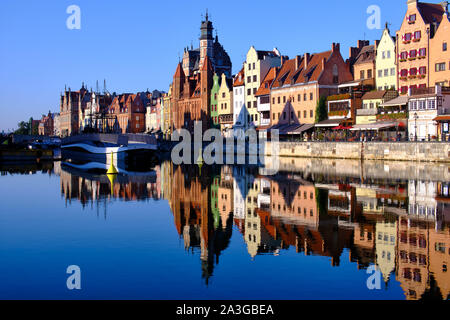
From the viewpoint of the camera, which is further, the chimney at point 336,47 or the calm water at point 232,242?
the chimney at point 336,47

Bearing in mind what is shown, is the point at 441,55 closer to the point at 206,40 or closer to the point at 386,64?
the point at 386,64

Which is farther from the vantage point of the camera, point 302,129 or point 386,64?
point 302,129

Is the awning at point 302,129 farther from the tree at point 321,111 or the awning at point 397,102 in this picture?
the awning at point 397,102

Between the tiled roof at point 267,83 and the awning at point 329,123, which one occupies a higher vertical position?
the tiled roof at point 267,83

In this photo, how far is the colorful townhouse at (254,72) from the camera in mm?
99312

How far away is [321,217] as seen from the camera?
82.7 feet

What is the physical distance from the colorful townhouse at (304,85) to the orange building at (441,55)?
18.1 meters

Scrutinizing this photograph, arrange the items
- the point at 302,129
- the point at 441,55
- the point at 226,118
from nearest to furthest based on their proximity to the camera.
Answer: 1. the point at 441,55
2. the point at 302,129
3. the point at 226,118

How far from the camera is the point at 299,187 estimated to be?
38.2m

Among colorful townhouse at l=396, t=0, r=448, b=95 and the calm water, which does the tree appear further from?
the calm water

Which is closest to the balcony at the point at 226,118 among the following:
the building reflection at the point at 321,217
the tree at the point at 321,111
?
the tree at the point at 321,111

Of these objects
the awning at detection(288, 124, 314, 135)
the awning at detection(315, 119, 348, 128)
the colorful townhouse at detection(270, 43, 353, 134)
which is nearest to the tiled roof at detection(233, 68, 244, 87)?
the colorful townhouse at detection(270, 43, 353, 134)

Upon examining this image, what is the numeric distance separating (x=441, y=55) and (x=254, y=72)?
40.5 meters
